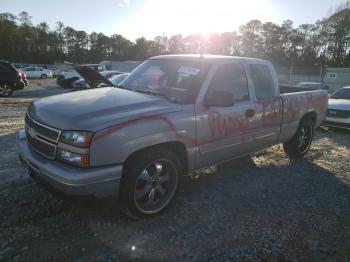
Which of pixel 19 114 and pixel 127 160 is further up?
pixel 127 160

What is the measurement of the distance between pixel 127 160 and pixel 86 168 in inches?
18.1

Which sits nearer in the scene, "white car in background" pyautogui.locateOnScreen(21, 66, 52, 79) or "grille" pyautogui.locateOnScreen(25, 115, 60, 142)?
"grille" pyautogui.locateOnScreen(25, 115, 60, 142)

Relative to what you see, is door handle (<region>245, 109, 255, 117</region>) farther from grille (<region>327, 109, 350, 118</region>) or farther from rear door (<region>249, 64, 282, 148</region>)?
Answer: grille (<region>327, 109, 350, 118</region>)

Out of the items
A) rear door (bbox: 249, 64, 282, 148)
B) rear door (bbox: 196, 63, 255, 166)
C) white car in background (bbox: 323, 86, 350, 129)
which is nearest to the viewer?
rear door (bbox: 196, 63, 255, 166)

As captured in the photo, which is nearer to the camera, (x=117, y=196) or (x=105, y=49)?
(x=117, y=196)

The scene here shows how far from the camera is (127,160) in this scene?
3264 millimetres

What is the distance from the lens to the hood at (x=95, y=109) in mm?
3057

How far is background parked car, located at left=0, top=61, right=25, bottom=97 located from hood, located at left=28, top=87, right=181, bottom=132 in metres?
12.8

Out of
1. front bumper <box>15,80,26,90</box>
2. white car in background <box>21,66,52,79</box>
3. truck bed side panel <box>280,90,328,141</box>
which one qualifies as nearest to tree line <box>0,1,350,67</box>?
white car in background <box>21,66,52,79</box>

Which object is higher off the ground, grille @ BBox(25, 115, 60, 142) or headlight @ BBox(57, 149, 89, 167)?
grille @ BBox(25, 115, 60, 142)

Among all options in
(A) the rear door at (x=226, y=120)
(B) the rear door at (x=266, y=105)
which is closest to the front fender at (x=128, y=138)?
(A) the rear door at (x=226, y=120)

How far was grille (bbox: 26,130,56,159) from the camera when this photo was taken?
315cm

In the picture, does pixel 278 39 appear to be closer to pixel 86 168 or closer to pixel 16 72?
pixel 16 72

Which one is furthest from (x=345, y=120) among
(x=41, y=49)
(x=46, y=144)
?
(x=41, y=49)
